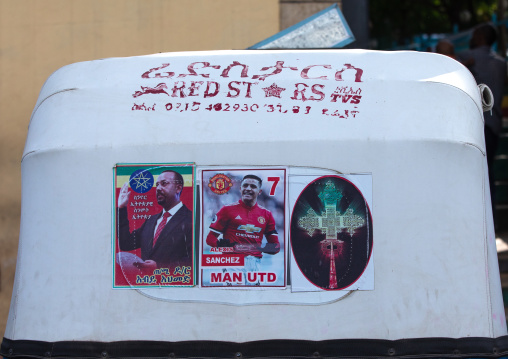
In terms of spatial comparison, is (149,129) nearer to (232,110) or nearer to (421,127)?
(232,110)

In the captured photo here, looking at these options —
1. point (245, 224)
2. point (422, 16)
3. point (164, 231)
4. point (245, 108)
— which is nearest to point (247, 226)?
point (245, 224)

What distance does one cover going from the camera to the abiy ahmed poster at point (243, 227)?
10.9 ft

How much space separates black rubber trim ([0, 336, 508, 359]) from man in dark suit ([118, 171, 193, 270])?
1.20ft

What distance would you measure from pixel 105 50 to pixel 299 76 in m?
4.09

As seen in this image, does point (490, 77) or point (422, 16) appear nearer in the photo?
point (490, 77)

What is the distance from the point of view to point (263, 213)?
3.34 meters

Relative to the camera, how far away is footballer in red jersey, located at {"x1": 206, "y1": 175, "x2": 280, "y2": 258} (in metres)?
3.33

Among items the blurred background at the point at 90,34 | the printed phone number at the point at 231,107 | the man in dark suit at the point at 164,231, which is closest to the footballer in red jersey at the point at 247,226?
the man in dark suit at the point at 164,231

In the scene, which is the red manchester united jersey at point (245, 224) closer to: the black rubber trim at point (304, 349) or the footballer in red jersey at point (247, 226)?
the footballer in red jersey at point (247, 226)

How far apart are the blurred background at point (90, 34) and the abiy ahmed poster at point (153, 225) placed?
392 cm

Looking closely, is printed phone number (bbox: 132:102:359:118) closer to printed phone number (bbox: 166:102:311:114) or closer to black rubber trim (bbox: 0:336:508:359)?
printed phone number (bbox: 166:102:311:114)

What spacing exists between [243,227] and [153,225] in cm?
41

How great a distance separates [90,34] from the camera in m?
7.22

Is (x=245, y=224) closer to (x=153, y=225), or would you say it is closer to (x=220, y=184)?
(x=220, y=184)
